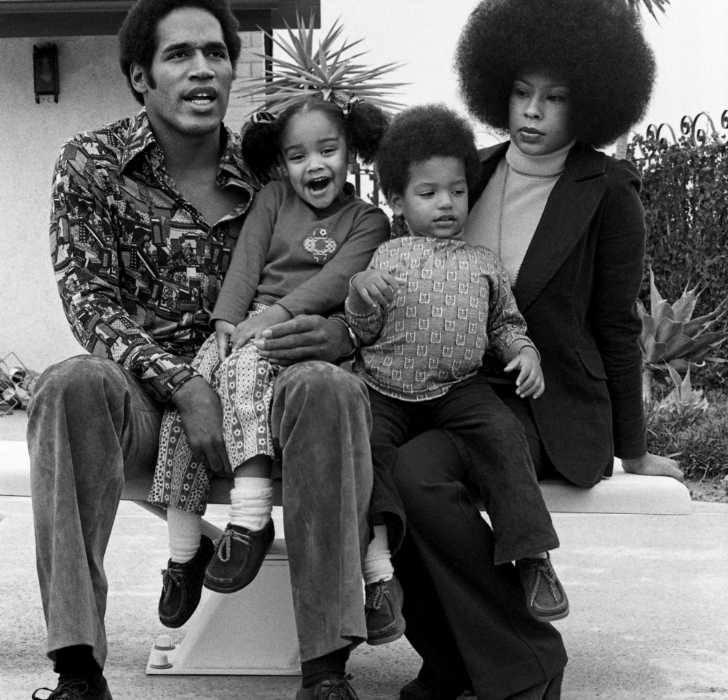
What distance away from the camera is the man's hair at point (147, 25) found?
3.82 metres

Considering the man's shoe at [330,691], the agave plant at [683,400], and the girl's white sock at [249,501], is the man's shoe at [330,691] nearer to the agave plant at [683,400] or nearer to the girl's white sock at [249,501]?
the girl's white sock at [249,501]

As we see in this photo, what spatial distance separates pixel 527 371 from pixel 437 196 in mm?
508

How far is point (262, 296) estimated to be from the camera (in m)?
3.64

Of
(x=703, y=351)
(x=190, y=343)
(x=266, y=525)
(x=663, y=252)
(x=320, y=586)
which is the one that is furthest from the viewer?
(x=663, y=252)

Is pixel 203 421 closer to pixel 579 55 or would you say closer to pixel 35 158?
pixel 579 55

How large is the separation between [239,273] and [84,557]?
92cm

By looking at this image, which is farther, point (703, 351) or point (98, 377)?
point (703, 351)

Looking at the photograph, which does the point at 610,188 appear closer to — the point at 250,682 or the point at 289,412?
the point at 289,412

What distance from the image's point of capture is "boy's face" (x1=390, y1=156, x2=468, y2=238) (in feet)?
11.5

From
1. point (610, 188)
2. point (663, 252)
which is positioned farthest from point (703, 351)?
point (610, 188)

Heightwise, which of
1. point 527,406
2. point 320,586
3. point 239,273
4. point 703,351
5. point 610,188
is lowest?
point 703,351

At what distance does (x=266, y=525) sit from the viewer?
10.7 feet

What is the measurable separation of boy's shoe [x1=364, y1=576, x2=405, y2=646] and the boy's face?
935mm

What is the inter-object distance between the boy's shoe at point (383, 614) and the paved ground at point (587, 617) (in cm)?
54
